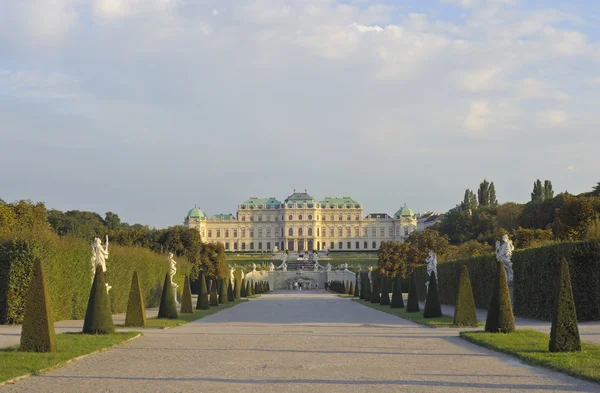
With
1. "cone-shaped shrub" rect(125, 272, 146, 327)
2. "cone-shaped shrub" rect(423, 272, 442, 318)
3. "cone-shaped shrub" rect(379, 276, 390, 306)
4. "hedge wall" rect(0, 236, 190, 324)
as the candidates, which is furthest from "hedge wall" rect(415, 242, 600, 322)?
"hedge wall" rect(0, 236, 190, 324)

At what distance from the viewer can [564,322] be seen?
9539 millimetres

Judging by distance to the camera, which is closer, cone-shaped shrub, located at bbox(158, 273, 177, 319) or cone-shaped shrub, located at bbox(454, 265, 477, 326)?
cone-shaped shrub, located at bbox(454, 265, 477, 326)

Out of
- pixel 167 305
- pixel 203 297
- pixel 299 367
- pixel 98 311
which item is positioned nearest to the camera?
pixel 299 367

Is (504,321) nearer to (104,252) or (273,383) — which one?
(273,383)

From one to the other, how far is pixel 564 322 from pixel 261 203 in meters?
138

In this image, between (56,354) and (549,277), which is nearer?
(56,354)

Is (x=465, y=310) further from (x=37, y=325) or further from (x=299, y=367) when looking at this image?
(x=37, y=325)

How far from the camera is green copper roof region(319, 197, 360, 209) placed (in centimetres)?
14600

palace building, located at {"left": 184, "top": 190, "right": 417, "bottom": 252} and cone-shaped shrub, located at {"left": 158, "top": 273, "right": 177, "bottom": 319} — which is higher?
palace building, located at {"left": 184, "top": 190, "right": 417, "bottom": 252}

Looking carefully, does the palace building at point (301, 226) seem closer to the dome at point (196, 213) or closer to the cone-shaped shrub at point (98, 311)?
the dome at point (196, 213)

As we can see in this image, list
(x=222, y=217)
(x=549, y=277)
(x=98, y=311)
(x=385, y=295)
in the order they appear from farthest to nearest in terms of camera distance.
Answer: (x=222, y=217)
(x=385, y=295)
(x=549, y=277)
(x=98, y=311)

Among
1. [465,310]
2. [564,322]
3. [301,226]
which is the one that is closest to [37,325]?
[564,322]

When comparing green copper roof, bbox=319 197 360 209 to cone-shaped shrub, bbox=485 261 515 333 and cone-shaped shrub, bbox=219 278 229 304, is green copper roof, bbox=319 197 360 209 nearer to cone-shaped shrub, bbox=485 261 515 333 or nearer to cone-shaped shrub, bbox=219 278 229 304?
cone-shaped shrub, bbox=219 278 229 304

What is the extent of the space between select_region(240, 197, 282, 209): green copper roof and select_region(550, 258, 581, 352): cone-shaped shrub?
13546 cm
